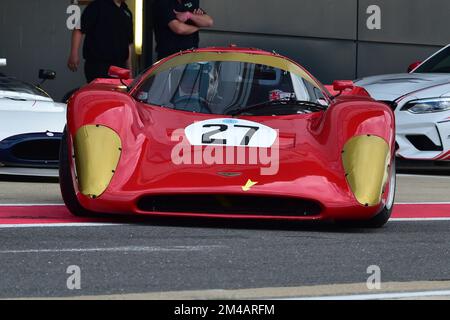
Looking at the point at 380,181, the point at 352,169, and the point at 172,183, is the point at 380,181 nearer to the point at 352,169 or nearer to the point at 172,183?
the point at 352,169

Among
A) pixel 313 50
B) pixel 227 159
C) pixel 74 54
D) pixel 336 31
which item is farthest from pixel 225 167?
pixel 336 31

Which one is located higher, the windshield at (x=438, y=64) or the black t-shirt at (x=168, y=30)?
the black t-shirt at (x=168, y=30)

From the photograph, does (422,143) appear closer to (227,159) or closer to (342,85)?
(342,85)

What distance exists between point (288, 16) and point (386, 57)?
173cm

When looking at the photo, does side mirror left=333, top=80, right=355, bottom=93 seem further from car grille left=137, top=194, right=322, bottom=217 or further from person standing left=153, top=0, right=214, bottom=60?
person standing left=153, top=0, right=214, bottom=60

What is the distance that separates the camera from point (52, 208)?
8008 mm

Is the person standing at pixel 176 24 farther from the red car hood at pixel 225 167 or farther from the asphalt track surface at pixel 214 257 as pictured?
the red car hood at pixel 225 167

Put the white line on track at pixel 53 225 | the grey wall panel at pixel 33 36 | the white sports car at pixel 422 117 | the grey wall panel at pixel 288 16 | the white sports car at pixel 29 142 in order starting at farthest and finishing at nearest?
the grey wall panel at pixel 288 16, the grey wall panel at pixel 33 36, the white sports car at pixel 422 117, the white sports car at pixel 29 142, the white line on track at pixel 53 225

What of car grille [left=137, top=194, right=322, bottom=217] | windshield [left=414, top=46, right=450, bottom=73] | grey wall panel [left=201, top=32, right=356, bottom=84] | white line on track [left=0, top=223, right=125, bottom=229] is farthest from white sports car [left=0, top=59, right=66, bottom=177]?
grey wall panel [left=201, top=32, right=356, bottom=84]

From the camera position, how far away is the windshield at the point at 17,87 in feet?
35.4

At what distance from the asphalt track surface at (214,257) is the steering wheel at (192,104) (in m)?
0.69

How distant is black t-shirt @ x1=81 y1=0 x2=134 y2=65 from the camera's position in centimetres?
1197

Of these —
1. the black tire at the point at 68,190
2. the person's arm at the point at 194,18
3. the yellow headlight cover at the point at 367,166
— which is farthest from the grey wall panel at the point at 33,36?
the yellow headlight cover at the point at 367,166

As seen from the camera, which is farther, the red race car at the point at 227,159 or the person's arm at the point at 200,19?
the person's arm at the point at 200,19
